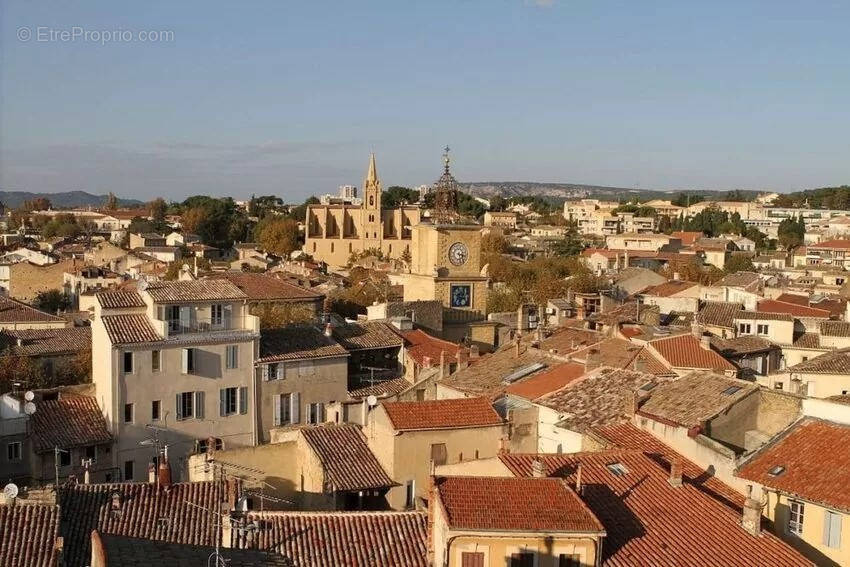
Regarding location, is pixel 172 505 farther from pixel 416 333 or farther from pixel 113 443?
pixel 416 333

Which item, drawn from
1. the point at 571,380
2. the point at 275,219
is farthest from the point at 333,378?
the point at 275,219

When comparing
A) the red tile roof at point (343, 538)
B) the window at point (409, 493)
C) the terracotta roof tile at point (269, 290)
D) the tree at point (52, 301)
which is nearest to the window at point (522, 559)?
the red tile roof at point (343, 538)

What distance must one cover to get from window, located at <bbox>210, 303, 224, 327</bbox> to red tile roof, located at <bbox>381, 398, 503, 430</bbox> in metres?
10.4

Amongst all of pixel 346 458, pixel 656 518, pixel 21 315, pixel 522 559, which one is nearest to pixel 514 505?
pixel 522 559

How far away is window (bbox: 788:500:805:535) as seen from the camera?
17.8 m

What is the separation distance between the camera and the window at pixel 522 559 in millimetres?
13844

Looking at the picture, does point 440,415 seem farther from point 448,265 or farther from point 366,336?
point 448,265

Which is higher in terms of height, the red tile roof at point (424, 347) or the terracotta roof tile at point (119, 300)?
the terracotta roof tile at point (119, 300)

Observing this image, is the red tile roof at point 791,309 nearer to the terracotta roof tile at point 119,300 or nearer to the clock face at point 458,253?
the clock face at point 458,253

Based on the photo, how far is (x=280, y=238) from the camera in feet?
375

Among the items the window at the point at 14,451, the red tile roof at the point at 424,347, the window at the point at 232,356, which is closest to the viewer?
the window at the point at 14,451

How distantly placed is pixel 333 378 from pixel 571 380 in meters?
9.03

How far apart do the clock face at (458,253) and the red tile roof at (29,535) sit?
31.3 meters

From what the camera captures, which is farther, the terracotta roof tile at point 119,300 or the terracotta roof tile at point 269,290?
the terracotta roof tile at point 269,290
